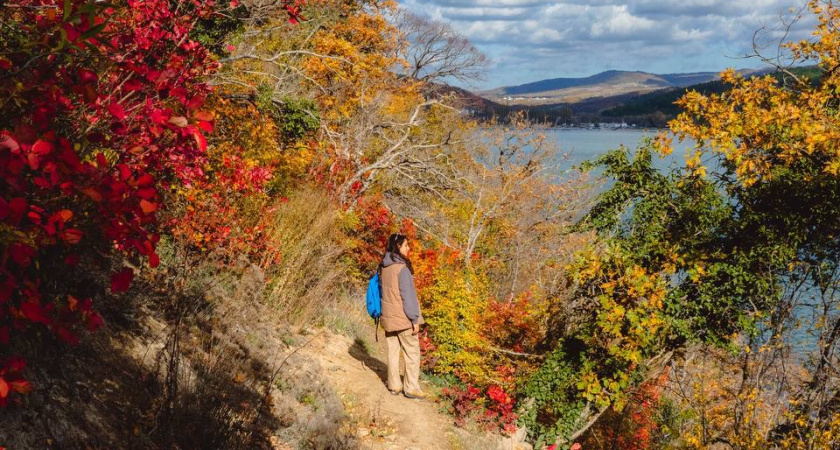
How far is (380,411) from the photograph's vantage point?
644 centimetres

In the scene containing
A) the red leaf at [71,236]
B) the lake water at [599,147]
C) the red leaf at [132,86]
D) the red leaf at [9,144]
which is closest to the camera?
the red leaf at [9,144]

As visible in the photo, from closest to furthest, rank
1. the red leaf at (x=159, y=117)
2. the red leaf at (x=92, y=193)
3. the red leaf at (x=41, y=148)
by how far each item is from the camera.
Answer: the red leaf at (x=41, y=148) → the red leaf at (x=92, y=193) → the red leaf at (x=159, y=117)

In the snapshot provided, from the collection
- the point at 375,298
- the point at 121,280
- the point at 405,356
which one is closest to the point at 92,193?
the point at 121,280

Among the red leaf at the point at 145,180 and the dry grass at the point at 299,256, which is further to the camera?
the dry grass at the point at 299,256

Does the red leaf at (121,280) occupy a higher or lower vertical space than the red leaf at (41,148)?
lower

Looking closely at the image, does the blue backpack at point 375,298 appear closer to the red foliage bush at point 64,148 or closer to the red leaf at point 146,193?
the red foliage bush at point 64,148

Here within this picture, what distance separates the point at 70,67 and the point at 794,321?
9.02m

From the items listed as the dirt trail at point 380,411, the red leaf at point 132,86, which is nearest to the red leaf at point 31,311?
the red leaf at point 132,86

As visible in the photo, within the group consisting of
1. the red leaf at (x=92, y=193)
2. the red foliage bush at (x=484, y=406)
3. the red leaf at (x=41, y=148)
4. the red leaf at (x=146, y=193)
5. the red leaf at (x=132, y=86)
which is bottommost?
the red foliage bush at (x=484, y=406)

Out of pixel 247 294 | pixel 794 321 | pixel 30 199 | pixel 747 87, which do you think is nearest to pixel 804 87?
pixel 747 87

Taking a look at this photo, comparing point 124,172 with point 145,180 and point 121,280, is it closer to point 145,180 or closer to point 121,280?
point 145,180

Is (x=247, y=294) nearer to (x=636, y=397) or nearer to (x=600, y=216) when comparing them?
(x=600, y=216)

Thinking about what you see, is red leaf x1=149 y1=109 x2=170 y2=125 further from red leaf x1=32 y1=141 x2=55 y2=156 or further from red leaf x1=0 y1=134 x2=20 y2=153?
red leaf x1=0 y1=134 x2=20 y2=153

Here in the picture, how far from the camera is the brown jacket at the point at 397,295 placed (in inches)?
251
